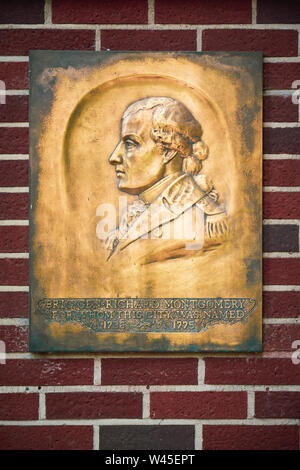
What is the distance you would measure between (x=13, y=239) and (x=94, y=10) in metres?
0.76

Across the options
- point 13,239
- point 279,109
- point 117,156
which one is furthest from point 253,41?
point 13,239

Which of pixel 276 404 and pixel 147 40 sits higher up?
pixel 147 40

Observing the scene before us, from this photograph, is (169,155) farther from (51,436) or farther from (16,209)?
(51,436)

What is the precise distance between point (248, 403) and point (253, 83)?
986mm

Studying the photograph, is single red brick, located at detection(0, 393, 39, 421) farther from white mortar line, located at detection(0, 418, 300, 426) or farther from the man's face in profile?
the man's face in profile

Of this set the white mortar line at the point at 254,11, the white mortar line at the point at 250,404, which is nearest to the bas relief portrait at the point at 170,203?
the white mortar line at the point at 254,11

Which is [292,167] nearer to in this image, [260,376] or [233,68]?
[233,68]

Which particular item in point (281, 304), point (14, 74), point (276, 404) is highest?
point (14, 74)

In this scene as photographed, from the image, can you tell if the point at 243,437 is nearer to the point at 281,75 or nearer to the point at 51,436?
the point at 51,436

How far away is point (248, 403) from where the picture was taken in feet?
4.29

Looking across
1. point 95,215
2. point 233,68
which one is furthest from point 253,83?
point 95,215

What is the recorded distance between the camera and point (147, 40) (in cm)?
129

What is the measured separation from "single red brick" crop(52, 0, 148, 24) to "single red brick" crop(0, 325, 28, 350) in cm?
96

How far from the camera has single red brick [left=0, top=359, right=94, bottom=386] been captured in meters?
1.30
